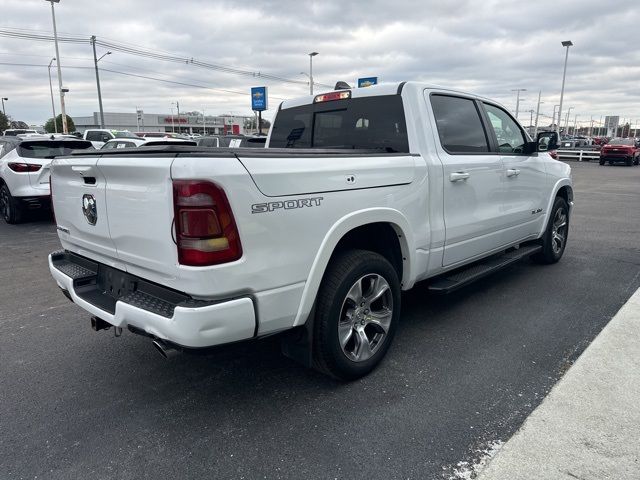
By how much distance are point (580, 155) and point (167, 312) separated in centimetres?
3834

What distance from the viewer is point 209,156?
232cm

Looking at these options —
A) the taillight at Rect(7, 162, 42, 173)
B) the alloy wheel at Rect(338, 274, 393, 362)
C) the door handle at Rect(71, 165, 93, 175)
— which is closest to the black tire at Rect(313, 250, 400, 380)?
the alloy wheel at Rect(338, 274, 393, 362)

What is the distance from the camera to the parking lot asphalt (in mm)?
2473

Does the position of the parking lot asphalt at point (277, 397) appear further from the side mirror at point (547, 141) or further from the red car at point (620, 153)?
the red car at point (620, 153)

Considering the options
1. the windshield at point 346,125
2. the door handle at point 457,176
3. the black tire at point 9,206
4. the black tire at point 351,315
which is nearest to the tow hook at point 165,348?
the black tire at point 351,315

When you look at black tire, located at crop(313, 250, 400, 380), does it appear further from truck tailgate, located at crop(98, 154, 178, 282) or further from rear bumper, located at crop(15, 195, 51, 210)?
rear bumper, located at crop(15, 195, 51, 210)

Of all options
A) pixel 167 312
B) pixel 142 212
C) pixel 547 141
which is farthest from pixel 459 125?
pixel 167 312

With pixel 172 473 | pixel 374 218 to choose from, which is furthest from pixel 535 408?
pixel 172 473

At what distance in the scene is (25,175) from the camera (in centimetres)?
908

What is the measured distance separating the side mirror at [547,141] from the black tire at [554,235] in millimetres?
768

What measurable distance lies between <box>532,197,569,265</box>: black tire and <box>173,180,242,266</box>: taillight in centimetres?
469

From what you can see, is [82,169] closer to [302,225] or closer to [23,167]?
[302,225]

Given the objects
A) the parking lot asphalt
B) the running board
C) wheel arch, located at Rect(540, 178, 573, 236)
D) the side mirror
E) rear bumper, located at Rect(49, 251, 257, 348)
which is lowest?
the parking lot asphalt

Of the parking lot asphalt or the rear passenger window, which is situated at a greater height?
the rear passenger window
